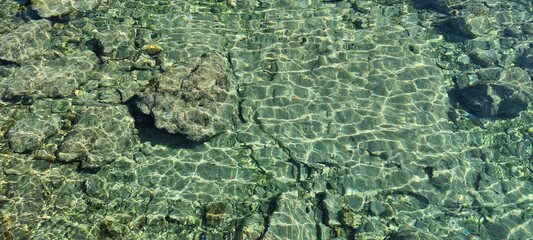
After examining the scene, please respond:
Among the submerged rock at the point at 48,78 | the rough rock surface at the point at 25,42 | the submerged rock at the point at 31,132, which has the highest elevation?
the rough rock surface at the point at 25,42

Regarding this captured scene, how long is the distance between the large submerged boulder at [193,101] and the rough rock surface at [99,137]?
505 millimetres

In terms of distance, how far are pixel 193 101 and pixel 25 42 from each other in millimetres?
4622

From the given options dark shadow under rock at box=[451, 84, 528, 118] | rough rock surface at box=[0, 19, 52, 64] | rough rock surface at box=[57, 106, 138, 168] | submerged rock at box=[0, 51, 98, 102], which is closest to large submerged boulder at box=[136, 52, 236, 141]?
rough rock surface at box=[57, 106, 138, 168]

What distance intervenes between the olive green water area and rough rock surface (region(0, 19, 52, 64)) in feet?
0.15

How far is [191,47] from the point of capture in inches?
412

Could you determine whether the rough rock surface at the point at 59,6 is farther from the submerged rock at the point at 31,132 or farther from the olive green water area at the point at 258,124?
the submerged rock at the point at 31,132

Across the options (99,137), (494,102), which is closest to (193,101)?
(99,137)

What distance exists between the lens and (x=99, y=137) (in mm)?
8398

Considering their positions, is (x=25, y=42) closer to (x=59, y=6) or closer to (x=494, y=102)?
(x=59, y=6)

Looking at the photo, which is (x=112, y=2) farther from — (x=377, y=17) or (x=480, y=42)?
(x=480, y=42)

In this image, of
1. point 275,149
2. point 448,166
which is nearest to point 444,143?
point 448,166

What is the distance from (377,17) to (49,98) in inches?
317

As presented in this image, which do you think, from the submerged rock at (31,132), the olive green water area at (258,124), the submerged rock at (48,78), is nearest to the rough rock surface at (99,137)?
the olive green water area at (258,124)

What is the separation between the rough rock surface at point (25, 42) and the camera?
1008 centimetres
